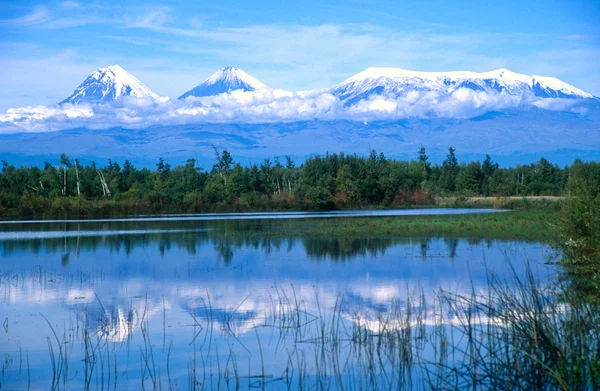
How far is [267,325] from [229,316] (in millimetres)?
1470

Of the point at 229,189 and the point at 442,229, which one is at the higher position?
the point at 442,229

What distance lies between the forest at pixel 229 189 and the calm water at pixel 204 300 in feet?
134

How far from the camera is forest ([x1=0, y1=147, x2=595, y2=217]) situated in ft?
252

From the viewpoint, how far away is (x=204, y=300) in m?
19.5

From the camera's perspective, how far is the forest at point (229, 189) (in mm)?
76938

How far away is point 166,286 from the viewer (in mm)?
22469

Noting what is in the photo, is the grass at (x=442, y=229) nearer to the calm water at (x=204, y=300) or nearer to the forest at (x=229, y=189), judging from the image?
the calm water at (x=204, y=300)

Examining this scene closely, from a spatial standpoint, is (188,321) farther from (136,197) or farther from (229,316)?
(136,197)

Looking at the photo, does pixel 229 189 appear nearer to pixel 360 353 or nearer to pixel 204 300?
pixel 204 300

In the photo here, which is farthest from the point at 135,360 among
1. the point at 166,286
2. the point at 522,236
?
the point at 522,236

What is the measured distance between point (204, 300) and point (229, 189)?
242 ft

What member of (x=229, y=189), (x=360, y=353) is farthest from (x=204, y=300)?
(x=229, y=189)

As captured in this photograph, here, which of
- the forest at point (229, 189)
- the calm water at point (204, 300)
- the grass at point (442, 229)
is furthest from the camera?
the forest at point (229, 189)

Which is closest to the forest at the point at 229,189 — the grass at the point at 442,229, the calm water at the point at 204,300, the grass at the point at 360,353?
the grass at the point at 442,229
